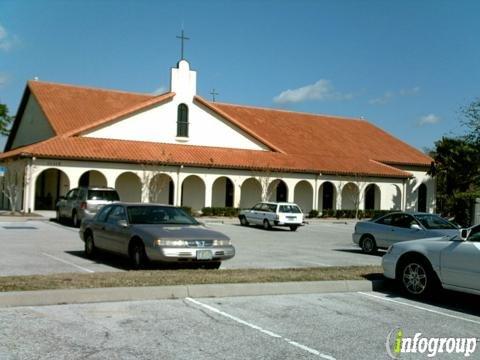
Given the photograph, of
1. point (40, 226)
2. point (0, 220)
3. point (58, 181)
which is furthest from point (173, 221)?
A: point (58, 181)

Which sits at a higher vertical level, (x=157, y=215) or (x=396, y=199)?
(x=396, y=199)

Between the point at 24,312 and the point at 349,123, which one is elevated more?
the point at 349,123

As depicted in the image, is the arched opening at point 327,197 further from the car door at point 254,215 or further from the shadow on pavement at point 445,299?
the shadow on pavement at point 445,299

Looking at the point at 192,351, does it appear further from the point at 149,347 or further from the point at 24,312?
the point at 24,312

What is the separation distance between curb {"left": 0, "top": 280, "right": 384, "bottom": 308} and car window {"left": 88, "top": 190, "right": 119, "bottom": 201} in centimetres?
1565

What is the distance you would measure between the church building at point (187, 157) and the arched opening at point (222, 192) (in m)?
0.07

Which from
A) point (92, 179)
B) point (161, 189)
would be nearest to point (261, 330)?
point (161, 189)

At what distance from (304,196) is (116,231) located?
3152cm

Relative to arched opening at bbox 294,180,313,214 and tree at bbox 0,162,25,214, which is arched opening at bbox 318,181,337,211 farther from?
tree at bbox 0,162,25,214

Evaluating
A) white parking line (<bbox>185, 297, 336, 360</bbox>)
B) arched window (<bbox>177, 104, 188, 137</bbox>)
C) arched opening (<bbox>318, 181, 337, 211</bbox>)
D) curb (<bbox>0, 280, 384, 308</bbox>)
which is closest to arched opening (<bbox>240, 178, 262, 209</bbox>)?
arched opening (<bbox>318, 181, 337, 211</bbox>)

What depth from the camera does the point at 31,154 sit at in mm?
32000

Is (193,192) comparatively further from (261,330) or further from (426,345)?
(426,345)

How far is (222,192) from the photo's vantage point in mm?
41562

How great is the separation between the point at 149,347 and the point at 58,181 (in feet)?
→ 109
